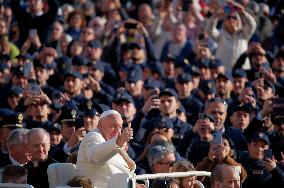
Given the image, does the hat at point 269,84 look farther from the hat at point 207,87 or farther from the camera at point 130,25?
the camera at point 130,25

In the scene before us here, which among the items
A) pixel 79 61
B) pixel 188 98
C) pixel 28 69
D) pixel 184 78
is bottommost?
pixel 188 98

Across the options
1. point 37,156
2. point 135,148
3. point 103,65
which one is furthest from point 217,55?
point 37,156

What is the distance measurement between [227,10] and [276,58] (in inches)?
73.2

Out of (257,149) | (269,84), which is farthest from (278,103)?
(269,84)

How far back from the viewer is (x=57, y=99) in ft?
68.9

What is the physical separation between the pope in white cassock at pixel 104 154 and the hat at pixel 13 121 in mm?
4564

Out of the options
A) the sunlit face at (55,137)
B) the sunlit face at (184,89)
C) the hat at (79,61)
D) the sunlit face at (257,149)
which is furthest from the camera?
the hat at (79,61)

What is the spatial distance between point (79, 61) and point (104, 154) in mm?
9742

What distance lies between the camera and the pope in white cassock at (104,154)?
13.6 m

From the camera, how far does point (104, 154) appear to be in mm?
13664

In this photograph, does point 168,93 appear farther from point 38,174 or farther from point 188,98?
point 38,174

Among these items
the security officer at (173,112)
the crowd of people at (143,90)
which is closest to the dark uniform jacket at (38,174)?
the crowd of people at (143,90)

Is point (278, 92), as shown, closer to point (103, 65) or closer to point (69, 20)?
point (103, 65)

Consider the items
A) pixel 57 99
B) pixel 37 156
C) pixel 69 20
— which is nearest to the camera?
pixel 37 156
